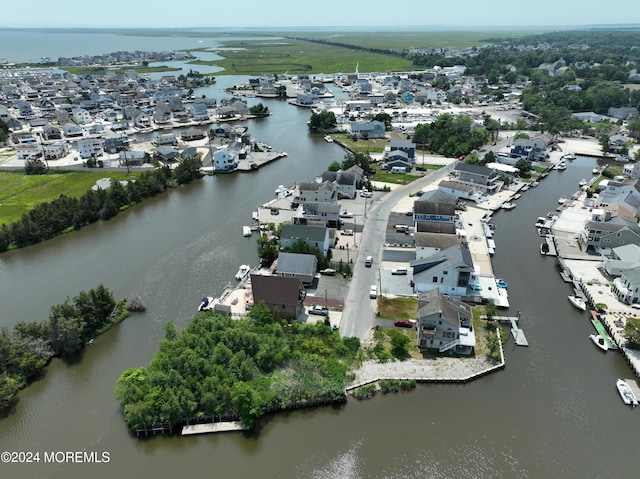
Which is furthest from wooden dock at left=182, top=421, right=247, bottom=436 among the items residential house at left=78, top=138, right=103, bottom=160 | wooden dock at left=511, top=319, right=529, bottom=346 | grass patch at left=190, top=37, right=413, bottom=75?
grass patch at left=190, top=37, right=413, bottom=75

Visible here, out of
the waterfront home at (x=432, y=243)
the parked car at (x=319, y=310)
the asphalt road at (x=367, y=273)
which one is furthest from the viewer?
the waterfront home at (x=432, y=243)

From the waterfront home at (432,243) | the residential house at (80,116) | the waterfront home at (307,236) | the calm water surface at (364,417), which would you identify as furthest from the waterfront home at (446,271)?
the residential house at (80,116)

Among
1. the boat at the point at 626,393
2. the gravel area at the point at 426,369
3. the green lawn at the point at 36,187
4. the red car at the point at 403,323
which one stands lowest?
the green lawn at the point at 36,187

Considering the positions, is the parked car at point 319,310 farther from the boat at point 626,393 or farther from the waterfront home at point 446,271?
the boat at point 626,393

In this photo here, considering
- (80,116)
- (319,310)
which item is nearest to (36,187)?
(80,116)

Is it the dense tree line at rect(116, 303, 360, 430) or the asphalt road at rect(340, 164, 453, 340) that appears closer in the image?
the dense tree line at rect(116, 303, 360, 430)

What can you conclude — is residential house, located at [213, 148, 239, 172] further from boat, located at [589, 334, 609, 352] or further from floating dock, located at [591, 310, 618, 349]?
boat, located at [589, 334, 609, 352]

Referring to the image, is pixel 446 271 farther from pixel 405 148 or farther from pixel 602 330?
pixel 405 148
